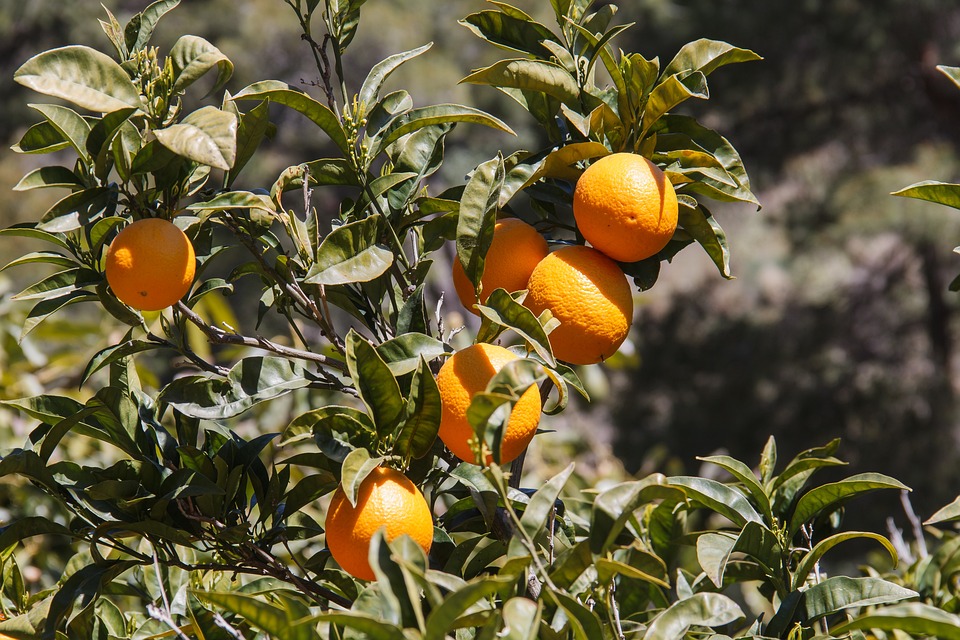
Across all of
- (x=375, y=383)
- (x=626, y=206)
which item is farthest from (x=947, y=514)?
(x=375, y=383)

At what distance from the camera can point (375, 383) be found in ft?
1.87

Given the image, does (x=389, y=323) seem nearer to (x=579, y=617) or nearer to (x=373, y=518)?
(x=373, y=518)

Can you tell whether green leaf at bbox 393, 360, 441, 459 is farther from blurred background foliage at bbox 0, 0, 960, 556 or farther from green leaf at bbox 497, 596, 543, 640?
blurred background foliage at bbox 0, 0, 960, 556

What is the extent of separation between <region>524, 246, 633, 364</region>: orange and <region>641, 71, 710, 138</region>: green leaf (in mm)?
120

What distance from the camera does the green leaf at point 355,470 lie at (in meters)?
0.52

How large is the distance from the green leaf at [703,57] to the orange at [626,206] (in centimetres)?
10

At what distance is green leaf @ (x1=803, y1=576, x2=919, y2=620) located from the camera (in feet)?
2.07

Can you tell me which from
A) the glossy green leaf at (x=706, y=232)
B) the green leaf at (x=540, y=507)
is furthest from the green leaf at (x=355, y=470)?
the glossy green leaf at (x=706, y=232)

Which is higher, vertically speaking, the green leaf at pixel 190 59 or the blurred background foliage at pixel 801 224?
the green leaf at pixel 190 59

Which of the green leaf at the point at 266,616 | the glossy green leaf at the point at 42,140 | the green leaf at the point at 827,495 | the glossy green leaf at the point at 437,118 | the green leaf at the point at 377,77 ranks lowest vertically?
the green leaf at the point at 827,495

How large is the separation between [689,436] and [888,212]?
188cm

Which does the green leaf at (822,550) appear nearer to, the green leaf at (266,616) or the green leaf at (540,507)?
the green leaf at (540,507)

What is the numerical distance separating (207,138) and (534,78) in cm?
26

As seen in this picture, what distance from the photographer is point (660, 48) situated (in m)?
5.05
